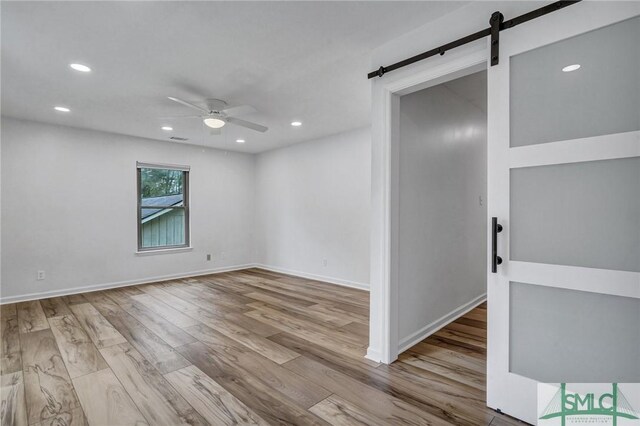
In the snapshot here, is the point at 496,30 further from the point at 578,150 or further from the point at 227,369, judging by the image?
the point at 227,369

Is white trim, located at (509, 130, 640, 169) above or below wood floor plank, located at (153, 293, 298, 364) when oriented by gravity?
above

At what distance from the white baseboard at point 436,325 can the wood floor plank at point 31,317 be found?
379 centimetres

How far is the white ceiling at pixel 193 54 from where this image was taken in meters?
2.08

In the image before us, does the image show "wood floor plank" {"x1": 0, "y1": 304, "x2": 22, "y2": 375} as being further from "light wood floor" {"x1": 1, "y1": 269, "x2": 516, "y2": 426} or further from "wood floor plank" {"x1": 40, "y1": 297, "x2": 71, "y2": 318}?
"wood floor plank" {"x1": 40, "y1": 297, "x2": 71, "y2": 318}

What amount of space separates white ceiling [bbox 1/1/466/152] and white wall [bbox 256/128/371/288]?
44.1 inches

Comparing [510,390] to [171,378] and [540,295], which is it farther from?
[171,378]

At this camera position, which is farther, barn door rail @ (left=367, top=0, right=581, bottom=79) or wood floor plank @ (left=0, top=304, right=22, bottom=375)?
wood floor plank @ (left=0, top=304, right=22, bottom=375)

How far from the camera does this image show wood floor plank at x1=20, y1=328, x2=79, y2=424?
192cm

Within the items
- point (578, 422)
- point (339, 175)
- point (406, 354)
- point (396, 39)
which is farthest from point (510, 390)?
point (339, 175)

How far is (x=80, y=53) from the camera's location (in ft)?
8.49

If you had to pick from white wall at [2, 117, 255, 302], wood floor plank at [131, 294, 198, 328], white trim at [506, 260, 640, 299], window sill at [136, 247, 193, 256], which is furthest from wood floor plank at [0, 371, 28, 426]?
window sill at [136, 247, 193, 256]

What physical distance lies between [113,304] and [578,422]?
4929 millimetres

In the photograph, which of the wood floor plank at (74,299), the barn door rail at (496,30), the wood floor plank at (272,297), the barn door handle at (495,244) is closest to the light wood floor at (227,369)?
the wood floor plank at (272,297)

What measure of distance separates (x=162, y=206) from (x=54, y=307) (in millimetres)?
2321
